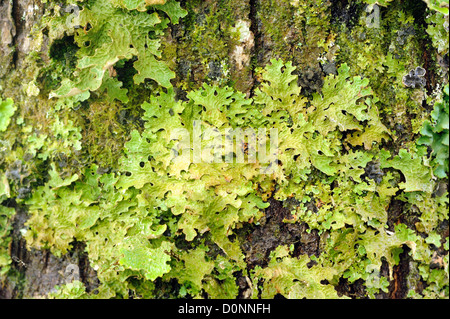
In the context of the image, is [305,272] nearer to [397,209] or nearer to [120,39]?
[397,209]

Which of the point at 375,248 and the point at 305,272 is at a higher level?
the point at 375,248

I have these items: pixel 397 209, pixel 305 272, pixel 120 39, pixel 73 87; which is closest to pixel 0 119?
pixel 73 87

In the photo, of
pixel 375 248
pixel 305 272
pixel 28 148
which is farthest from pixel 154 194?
pixel 375 248

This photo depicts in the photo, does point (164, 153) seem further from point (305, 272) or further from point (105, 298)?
point (305, 272)

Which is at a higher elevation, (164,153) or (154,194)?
(164,153)

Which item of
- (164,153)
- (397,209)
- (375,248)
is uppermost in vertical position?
(164,153)
